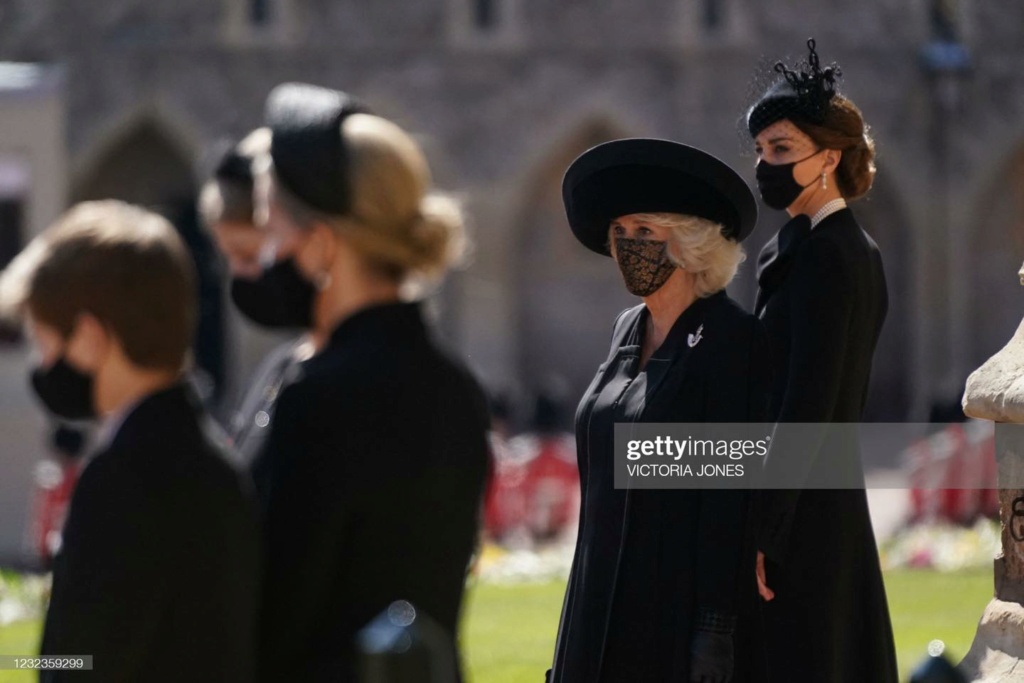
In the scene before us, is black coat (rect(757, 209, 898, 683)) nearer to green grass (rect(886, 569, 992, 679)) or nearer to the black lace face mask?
the black lace face mask

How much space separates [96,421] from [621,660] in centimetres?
158

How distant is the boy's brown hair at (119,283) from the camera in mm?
2729

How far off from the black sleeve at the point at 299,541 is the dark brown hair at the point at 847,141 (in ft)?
7.70

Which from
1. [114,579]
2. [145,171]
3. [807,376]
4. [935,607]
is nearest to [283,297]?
[114,579]

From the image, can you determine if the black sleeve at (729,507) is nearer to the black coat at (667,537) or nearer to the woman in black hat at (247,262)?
the black coat at (667,537)

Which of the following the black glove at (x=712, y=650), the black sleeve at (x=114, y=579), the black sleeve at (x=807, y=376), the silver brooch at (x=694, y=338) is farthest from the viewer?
the black sleeve at (x=807, y=376)

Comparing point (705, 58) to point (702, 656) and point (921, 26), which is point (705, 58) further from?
point (702, 656)

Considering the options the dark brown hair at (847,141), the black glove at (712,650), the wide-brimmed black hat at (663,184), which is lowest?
the black glove at (712,650)

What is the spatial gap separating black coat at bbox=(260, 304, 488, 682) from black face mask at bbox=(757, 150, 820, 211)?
6.65 feet

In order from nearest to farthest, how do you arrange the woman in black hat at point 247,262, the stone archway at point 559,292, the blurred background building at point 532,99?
the woman in black hat at point 247,262, the blurred background building at point 532,99, the stone archway at point 559,292

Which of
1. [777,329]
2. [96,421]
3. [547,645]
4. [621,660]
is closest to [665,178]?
[777,329]

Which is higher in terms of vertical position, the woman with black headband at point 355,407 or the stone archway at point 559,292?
the stone archway at point 559,292

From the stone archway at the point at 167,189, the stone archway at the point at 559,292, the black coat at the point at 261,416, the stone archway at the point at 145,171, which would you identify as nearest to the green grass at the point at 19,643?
the black coat at the point at 261,416

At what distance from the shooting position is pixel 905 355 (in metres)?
24.0
